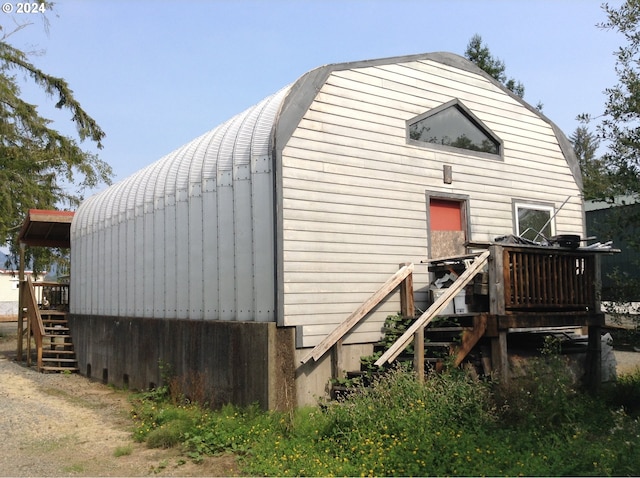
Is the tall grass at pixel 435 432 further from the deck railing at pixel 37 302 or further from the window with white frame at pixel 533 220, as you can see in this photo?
the deck railing at pixel 37 302

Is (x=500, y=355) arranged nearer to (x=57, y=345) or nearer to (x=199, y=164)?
(x=199, y=164)

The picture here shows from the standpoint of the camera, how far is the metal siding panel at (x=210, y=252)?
967 cm

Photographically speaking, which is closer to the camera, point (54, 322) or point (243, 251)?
point (243, 251)

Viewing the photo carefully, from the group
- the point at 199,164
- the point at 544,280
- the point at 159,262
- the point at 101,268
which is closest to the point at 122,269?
the point at 101,268

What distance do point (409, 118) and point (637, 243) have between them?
189 inches

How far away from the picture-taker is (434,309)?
8.40 meters

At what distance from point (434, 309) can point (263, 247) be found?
2598 mm

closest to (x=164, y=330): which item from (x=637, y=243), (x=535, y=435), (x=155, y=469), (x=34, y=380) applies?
(x=155, y=469)

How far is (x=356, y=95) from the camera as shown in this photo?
384 inches

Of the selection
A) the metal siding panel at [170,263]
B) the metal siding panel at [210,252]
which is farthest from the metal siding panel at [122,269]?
the metal siding panel at [210,252]

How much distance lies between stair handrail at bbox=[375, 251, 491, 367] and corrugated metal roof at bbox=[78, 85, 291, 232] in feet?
10.8

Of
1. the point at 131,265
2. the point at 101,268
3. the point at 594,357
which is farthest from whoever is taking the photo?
the point at 101,268

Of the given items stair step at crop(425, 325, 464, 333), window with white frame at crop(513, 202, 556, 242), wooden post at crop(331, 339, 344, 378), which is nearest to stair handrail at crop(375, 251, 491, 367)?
stair step at crop(425, 325, 464, 333)

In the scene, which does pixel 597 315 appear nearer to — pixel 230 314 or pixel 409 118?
pixel 409 118
